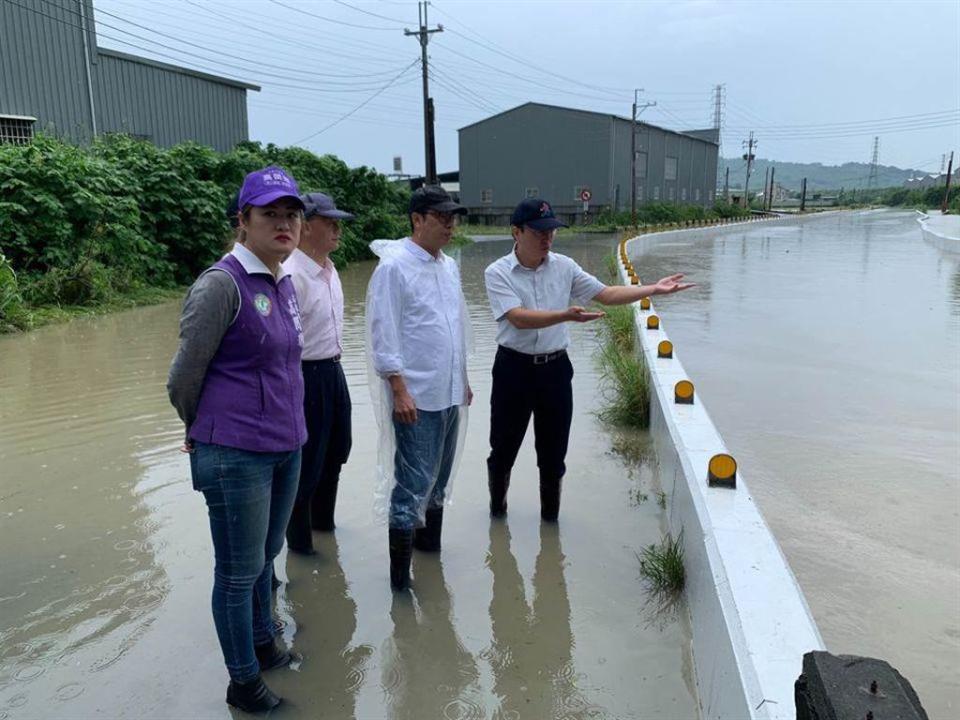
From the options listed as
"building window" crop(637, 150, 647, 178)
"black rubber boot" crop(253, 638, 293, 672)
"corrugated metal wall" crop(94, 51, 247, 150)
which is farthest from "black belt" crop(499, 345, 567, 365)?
"building window" crop(637, 150, 647, 178)

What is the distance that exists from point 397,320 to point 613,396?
3.93 m

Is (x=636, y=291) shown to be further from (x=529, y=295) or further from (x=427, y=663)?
(x=427, y=663)

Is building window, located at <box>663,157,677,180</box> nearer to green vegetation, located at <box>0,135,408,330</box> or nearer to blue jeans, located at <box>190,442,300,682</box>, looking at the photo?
green vegetation, located at <box>0,135,408,330</box>

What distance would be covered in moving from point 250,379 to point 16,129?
55.5 feet

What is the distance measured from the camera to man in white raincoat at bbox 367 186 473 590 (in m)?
3.25

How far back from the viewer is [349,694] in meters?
2.79

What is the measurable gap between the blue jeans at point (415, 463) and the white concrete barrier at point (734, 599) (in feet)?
3.78

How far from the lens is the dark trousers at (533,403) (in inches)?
154

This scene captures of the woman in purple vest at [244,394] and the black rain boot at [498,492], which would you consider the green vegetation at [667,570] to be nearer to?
the black rain boot at [498,492]

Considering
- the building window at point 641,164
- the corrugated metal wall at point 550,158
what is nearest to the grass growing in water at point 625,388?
the corrugated metal wall at point 550,158

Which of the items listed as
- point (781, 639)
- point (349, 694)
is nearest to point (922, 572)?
point (781, 639)

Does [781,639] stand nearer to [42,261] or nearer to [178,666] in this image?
[178,666]

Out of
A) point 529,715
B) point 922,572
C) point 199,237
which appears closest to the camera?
point 529,715

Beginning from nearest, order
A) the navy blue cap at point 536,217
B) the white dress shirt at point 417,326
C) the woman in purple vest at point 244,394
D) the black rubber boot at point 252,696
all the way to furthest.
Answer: the woman in purple vest at point 244,394, the black rubber boot at point 252,696, the white dress shirt at point 417,326, the navy blue cap at point 536,217
